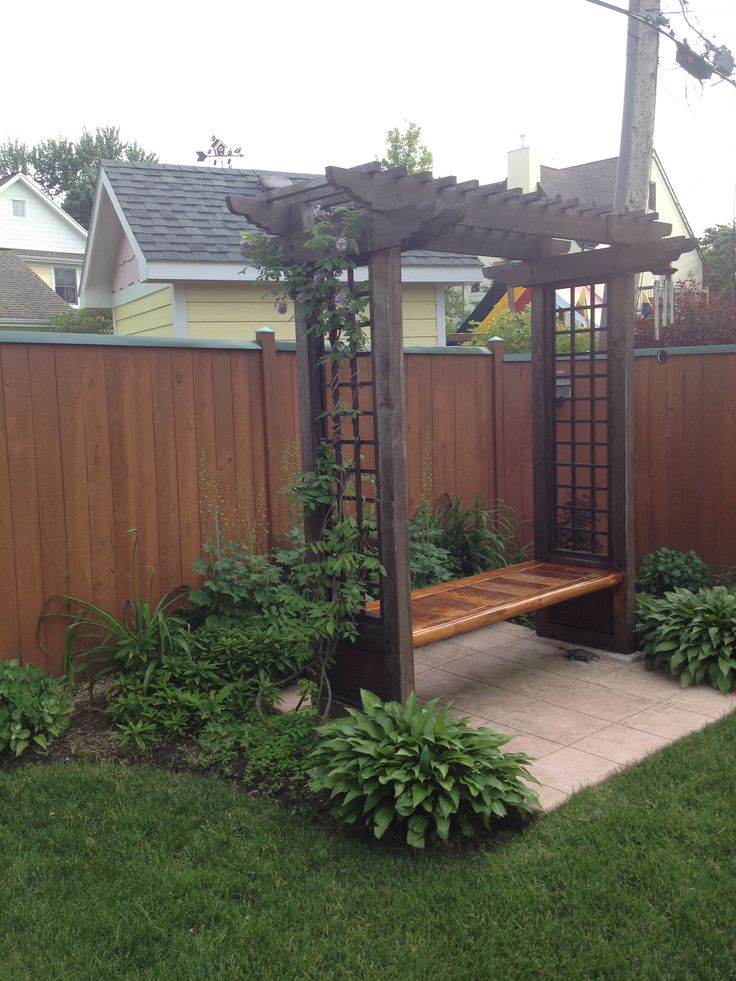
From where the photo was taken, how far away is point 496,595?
4.81m

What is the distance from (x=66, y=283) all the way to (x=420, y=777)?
3046 centimetres

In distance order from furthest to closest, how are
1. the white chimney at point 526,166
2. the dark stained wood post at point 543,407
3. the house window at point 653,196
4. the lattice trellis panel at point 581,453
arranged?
the white chimney at point 526,166 → the house window at point 653,196 → the dark stained wood post at point 543,407 → the lattice trellis panel at point 581,453

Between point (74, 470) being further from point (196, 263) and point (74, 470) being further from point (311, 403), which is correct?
point (196, 263)

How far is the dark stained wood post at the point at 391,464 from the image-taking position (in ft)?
12.3

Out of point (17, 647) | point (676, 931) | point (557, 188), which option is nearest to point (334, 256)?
point (17, 647)

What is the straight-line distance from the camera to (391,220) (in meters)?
3.67

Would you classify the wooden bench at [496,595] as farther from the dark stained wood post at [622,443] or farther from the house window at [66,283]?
the house window at [66,283]

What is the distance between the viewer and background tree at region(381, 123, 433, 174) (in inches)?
739

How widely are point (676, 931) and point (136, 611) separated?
291 cm

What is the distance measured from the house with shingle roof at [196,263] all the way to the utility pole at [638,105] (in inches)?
65.7

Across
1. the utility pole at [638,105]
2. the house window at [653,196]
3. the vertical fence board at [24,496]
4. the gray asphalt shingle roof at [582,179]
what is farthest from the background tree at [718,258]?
the vertical fence board at [24,496]

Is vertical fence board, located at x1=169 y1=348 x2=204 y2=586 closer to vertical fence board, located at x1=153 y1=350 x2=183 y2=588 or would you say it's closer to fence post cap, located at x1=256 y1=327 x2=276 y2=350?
vertical fence board, located at x1=153 y1=350 x2=183 y2=588

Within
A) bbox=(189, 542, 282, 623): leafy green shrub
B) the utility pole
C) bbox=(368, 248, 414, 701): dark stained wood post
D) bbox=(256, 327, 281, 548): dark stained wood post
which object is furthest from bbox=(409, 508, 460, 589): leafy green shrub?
the utility pole

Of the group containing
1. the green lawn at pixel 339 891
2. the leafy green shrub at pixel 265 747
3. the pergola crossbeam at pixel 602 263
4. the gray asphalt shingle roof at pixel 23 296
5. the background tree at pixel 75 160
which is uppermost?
the background tree at pixel 75 160
